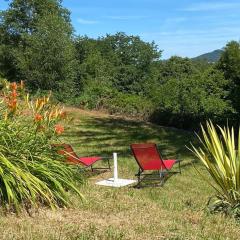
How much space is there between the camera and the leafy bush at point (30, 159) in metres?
5.12

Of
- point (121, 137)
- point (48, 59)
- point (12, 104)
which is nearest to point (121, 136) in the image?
point (121, 137)

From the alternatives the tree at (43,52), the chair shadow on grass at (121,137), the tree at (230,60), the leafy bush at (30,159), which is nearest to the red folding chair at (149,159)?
the chair shadow on grass at (121,137)

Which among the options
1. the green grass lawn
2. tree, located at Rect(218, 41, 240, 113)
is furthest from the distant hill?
the green grass lawn

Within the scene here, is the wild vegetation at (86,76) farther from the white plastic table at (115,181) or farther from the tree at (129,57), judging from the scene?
the tree at (129,57)

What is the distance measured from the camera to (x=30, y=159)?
18.2 ft

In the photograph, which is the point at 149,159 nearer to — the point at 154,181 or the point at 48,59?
the point at 154,181

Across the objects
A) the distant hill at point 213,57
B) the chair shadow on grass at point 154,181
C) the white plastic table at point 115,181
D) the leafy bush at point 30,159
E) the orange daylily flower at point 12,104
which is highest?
the distant hill at point 213,57

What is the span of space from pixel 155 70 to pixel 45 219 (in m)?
54.0

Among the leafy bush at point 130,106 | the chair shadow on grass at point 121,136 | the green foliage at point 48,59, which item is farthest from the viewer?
the green foliage at point 48,59

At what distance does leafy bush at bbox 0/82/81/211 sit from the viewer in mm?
5121

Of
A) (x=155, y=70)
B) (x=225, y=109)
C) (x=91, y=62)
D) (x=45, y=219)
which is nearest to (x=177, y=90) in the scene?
(x=225, y=109)

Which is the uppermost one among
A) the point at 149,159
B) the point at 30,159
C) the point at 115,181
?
the point at 30,159

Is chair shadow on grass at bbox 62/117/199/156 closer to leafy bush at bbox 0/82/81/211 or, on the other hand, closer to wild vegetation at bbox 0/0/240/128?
wild vegetation at bbox 0/0/240/128

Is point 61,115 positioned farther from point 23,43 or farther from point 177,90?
point 23,43
